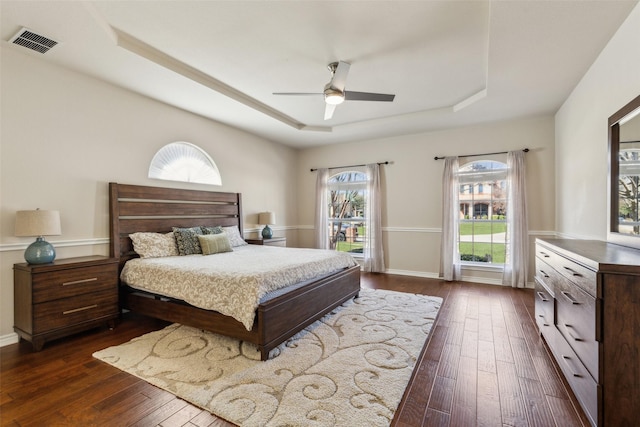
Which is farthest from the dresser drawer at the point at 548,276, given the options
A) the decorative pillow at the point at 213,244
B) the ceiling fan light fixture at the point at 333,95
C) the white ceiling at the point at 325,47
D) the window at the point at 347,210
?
the decorative pillow at the point at 213,244

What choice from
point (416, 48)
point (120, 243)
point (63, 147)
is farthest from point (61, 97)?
point (416, 48)

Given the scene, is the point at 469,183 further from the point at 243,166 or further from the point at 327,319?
the point at 243,166

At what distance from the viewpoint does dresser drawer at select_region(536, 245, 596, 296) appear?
4.93ft

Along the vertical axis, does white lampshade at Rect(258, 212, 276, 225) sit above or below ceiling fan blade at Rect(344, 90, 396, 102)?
below

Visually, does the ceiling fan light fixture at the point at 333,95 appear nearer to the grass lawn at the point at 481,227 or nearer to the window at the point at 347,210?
the window at the point at 347,210

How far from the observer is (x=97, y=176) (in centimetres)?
324

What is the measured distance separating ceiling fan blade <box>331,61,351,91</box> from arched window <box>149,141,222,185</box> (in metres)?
2.57

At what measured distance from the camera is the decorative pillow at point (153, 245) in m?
3.34

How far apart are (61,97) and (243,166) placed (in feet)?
8.60

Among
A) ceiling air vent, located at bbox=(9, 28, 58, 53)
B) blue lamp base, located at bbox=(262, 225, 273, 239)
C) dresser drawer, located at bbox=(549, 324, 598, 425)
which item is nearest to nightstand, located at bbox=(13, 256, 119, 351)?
ceiling air vent, located at bbox=(9, 28, 58, 53)

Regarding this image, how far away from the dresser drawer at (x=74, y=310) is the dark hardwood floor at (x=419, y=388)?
20 cm

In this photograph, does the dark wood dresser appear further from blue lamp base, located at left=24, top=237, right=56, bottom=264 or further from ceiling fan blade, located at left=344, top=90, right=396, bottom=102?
blue lamp base, located at left=24, top=237, right=56, bottom=264

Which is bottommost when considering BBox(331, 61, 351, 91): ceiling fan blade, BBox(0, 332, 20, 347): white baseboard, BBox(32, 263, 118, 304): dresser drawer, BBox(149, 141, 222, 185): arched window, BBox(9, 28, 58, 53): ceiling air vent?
BBox(0, 332, 20, 347): white baseboard

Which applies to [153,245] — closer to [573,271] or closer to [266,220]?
[266,220]
